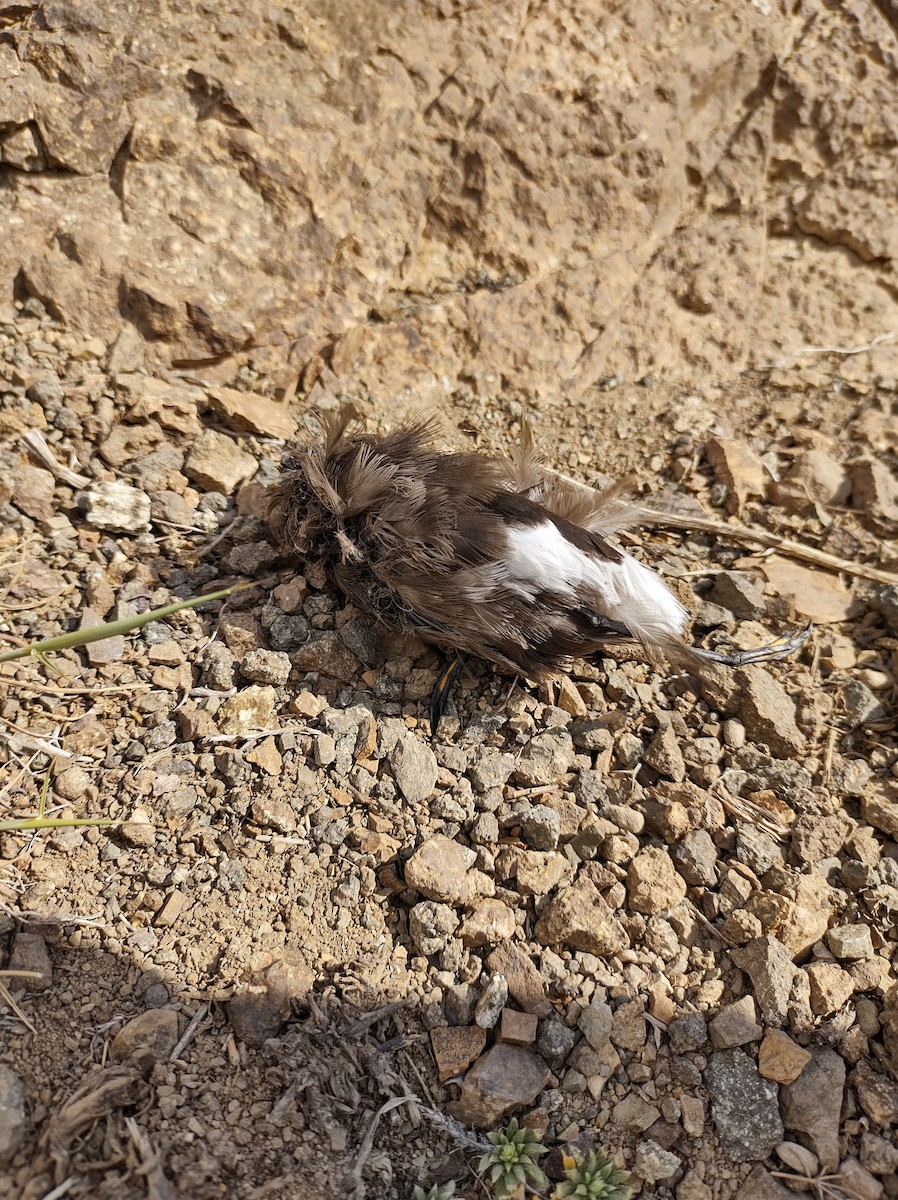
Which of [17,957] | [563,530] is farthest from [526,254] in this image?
[17,957]

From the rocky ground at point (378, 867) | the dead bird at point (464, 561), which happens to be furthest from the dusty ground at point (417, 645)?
the dead bird at point (464, 561)

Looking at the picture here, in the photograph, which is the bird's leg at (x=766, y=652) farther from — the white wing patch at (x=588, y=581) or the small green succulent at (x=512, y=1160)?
the small green succulent at (x=512, y=1160)

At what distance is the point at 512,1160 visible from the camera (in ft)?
5.53

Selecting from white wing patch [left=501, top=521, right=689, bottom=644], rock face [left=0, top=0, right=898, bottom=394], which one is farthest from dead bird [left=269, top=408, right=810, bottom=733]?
rock face [left=0, top=0, right=898, bottom=394]

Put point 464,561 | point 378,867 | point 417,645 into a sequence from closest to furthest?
point 378,867, point 464,561, point 417,645

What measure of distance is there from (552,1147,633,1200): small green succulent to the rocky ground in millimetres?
55

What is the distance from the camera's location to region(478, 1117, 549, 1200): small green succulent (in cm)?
166

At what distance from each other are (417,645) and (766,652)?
42.7 inches

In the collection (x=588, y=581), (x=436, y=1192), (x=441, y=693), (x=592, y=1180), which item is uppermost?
(x=588, y=581)

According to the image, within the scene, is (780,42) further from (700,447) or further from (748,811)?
(748,811)

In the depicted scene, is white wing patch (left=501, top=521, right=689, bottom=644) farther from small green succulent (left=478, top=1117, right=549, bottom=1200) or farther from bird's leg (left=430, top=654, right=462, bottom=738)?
small green succulent (left=478, top=1117, right=549, bottom=1200)

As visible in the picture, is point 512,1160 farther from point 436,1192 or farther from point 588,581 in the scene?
point 588,581

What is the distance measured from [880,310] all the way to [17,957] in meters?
3.94

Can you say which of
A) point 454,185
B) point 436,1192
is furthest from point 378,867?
point 454,185
